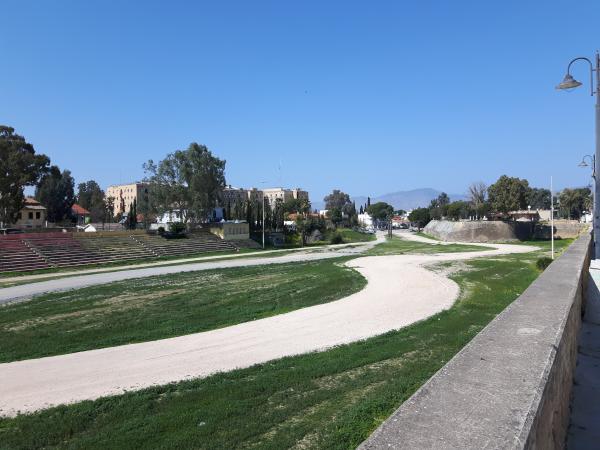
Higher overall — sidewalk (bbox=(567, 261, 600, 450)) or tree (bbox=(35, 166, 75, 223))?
tree (bbox=(35, 166, 75, 223))

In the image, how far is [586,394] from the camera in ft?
19.7

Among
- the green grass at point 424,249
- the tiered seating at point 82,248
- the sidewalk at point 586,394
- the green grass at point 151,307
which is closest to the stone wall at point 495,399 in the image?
the sidewalk at point 586,394

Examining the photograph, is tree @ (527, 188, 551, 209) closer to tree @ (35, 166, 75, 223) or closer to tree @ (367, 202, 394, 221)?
tree @ (367, 202, 394, 221)

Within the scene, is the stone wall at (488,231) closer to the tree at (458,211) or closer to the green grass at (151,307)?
the tree at (458,211)

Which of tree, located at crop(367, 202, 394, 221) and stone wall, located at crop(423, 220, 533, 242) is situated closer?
stone wall, located at crop(423, 220, 533, 242)

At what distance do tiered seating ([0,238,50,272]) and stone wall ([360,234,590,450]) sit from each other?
42325mm

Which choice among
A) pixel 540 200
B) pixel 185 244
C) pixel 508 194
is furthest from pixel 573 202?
pixel 185 244

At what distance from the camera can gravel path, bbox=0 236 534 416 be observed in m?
9.09

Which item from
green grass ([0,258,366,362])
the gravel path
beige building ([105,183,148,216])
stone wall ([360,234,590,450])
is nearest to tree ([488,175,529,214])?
green grass ([0,258,366,362])

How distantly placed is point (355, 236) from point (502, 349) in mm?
78650

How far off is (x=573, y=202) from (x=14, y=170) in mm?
108453

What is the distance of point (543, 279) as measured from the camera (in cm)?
928

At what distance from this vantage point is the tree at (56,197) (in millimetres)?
89188

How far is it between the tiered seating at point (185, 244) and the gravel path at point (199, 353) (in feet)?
125
